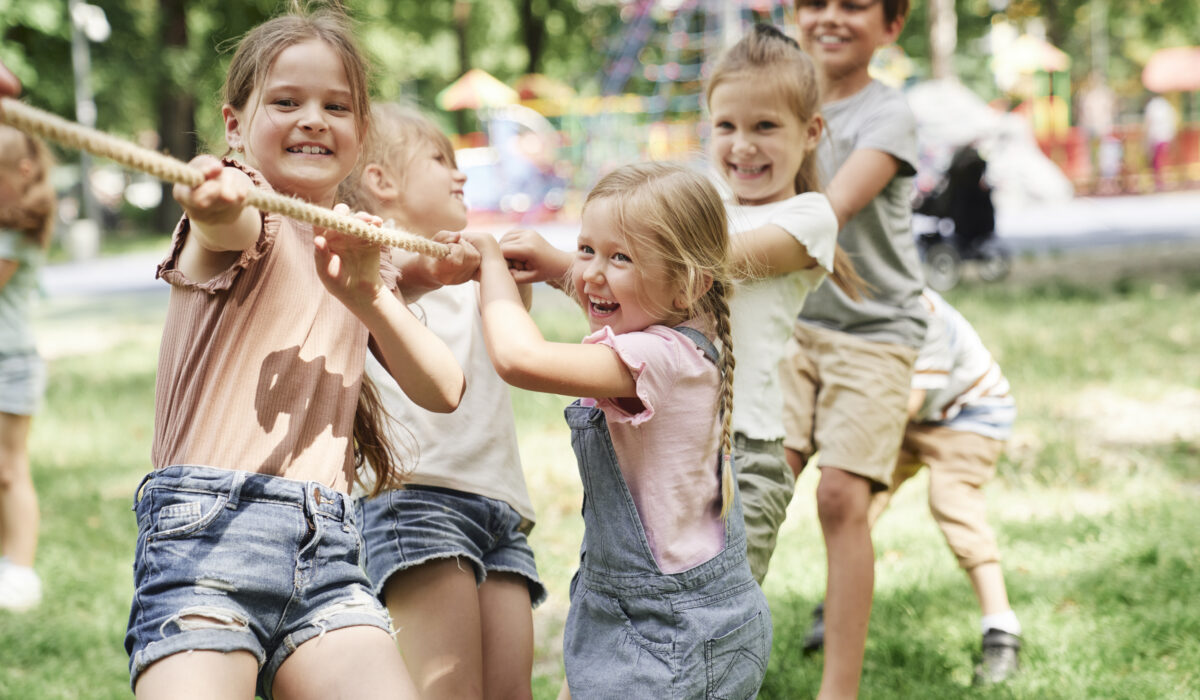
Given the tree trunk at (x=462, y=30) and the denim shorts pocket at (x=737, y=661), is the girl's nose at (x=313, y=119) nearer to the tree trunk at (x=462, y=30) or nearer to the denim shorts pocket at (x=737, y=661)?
the denim shorts pocket at (x=737, y=661)

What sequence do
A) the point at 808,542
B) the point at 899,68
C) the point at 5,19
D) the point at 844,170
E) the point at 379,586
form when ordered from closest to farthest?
the point at 379,586 < the point at 844,170 < the point at 808,542 < the point at 5,19 < the point at 899,68

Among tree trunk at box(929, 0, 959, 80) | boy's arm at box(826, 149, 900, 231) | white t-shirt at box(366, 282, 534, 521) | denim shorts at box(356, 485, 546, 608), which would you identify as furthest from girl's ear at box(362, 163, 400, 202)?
tree trunk at box(929, 0, 959, 80)

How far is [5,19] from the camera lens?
68.3ft

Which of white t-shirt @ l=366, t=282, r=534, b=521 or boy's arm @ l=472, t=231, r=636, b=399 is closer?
boy's arm @ l=472, t=231, r=636, b=399

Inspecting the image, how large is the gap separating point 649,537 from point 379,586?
69 cm

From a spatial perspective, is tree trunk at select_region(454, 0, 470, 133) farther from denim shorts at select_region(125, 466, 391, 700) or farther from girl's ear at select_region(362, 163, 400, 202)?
denim shorts at select_region(125, 466, 391, 700)

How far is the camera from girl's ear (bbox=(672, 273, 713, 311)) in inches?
84.2

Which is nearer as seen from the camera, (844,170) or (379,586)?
(379,586)

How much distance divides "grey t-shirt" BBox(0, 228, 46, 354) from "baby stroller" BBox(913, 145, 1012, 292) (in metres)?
8.07

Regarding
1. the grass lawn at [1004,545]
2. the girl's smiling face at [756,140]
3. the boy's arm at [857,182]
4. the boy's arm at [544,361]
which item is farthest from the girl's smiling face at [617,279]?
the grass lawn at [1004,545]

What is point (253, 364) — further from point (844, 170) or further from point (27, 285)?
point (27, 285)

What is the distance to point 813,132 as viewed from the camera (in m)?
2.96

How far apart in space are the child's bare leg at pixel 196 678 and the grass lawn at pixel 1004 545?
163cm

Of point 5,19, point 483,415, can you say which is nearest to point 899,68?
point 5,19
